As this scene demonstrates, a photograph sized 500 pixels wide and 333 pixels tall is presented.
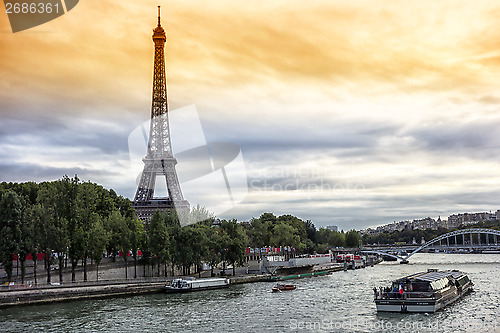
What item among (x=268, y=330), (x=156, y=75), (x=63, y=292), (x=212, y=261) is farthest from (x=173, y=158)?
(x=268, y=330)

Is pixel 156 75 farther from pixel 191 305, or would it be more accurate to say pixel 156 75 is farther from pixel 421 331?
pixel 421 331

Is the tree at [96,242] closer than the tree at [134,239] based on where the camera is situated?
Yes

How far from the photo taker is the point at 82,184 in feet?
176

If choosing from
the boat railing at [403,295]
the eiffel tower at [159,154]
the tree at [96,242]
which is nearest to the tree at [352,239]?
the eiffel tower at [159,154]

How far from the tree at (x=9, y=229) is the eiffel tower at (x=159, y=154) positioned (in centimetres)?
4496

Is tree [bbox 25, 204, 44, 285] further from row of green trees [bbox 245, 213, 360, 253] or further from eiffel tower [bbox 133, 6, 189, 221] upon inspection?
row of green trees [bbox 245, 213, 360, 253]

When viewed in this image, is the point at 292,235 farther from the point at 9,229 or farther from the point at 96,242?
the point at 9,229

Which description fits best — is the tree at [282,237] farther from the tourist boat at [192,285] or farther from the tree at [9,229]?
the tree at [9,229]

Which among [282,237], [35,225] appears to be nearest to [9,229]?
[35,225]

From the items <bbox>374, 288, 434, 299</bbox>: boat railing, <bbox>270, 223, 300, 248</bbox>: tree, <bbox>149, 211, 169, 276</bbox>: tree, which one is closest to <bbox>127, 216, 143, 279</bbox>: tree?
<bbox>149, 211, 169, 276</bbox>: tree

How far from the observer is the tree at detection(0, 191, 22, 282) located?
42281mm

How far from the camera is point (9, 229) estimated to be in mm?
42812

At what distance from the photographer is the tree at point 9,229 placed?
4228 centimetres

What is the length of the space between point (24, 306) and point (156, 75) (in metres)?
62.6
